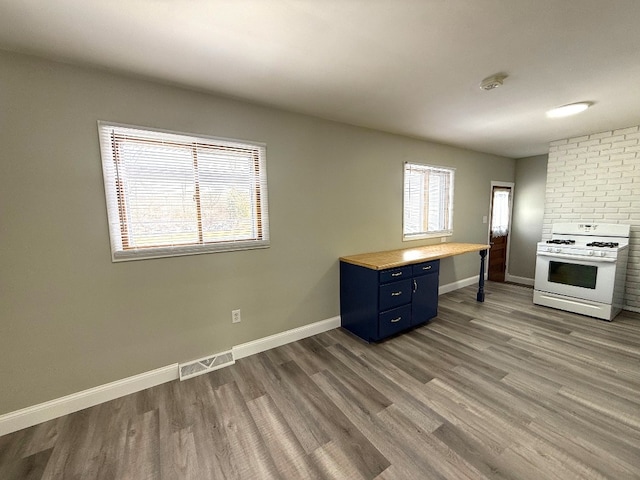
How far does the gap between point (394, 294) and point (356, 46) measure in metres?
2.22

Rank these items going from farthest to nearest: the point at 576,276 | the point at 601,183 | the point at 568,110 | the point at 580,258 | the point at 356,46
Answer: the point at 601,183
the point at 576,276
the point at 580,258
the point at 568,110
the point at 356,46

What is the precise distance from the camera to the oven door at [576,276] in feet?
10.0

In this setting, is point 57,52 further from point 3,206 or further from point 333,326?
point 333,326

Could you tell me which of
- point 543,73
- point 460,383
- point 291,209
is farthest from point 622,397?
point 291,209

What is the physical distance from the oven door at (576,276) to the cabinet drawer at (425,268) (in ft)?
5.63

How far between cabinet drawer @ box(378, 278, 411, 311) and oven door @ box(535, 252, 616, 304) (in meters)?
2.21

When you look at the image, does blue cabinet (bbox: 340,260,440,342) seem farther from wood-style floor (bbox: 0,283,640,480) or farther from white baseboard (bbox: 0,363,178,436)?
white baseboard (bbox: 0,363,178,436)

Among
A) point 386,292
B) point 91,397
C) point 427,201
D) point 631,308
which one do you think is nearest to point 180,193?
point 91,397

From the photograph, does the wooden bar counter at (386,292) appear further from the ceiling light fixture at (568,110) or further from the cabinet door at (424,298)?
the ceiling light fixture at (568,110)

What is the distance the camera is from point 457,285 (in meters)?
4.50

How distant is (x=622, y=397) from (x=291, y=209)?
3040 mm

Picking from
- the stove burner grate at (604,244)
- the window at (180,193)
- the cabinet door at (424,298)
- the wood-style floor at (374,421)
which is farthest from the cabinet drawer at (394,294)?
the stove burner grate at (604,244)

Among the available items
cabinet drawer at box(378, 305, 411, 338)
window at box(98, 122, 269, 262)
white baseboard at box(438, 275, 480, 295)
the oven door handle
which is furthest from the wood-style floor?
white baseboard at box(438, 275, 480, 295)

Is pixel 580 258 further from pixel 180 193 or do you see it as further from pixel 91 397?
pixel 91 397
